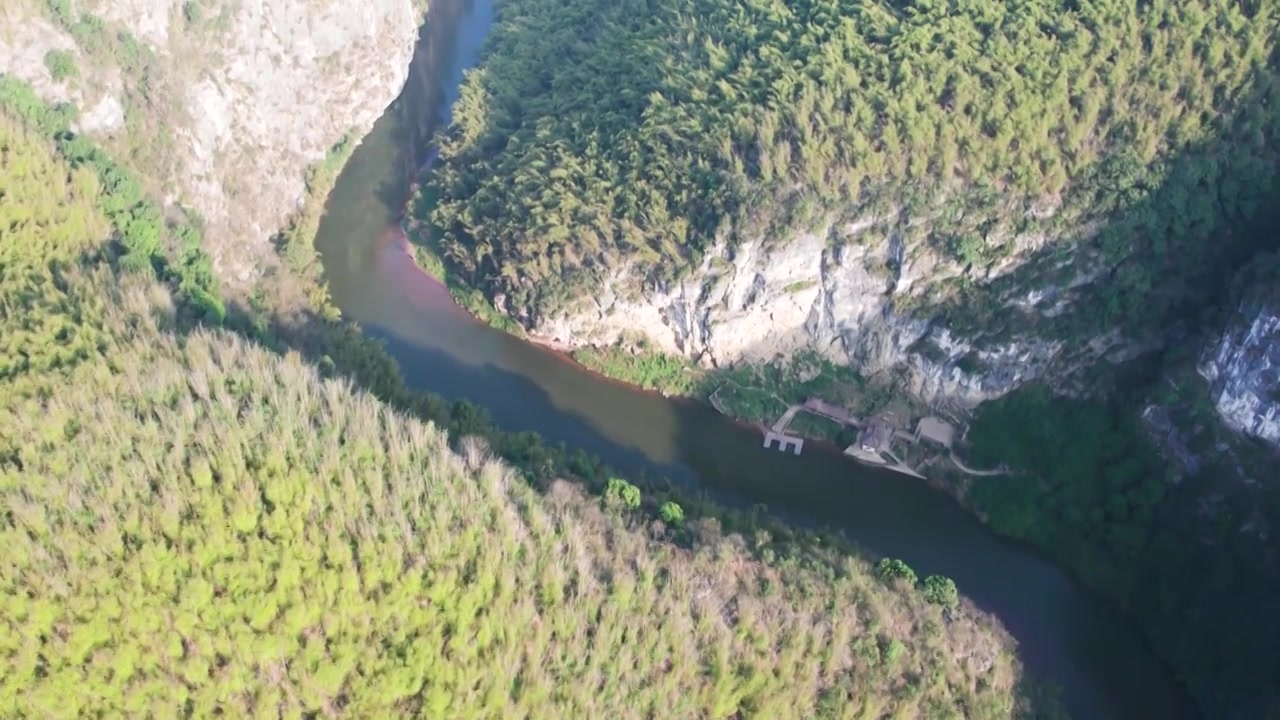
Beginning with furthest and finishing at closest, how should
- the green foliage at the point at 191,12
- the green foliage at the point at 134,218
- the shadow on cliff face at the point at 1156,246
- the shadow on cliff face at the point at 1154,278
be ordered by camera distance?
the green foliage at the point at 191,12, the shadow on cliff face at the point at 1156,246, the shadow on cliff face at the point at 1154,278, the green foliage at the point at 134,218

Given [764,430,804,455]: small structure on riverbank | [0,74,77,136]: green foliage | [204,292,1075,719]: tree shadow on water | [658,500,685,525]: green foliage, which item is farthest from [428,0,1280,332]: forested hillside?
[0,74,77,136]: green foliage

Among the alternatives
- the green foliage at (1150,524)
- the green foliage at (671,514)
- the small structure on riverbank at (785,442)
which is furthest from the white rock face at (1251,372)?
the green foliage at (671,514)

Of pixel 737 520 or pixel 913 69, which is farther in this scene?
pixel 913 69

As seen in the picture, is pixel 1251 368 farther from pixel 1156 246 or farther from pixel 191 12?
pixel 191 12

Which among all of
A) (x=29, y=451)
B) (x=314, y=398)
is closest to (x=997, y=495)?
(x=314, y=398)

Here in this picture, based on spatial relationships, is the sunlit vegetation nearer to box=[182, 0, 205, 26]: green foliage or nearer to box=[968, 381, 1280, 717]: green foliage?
box=[182, 0, 205, 26]: green foliage

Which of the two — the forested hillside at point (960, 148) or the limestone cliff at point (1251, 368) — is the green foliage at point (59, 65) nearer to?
the forested hillside at point (960, 148)

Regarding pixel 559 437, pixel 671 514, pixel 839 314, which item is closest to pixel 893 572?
pixel 671 514

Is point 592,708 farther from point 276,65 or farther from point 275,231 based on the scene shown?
point 276,65
